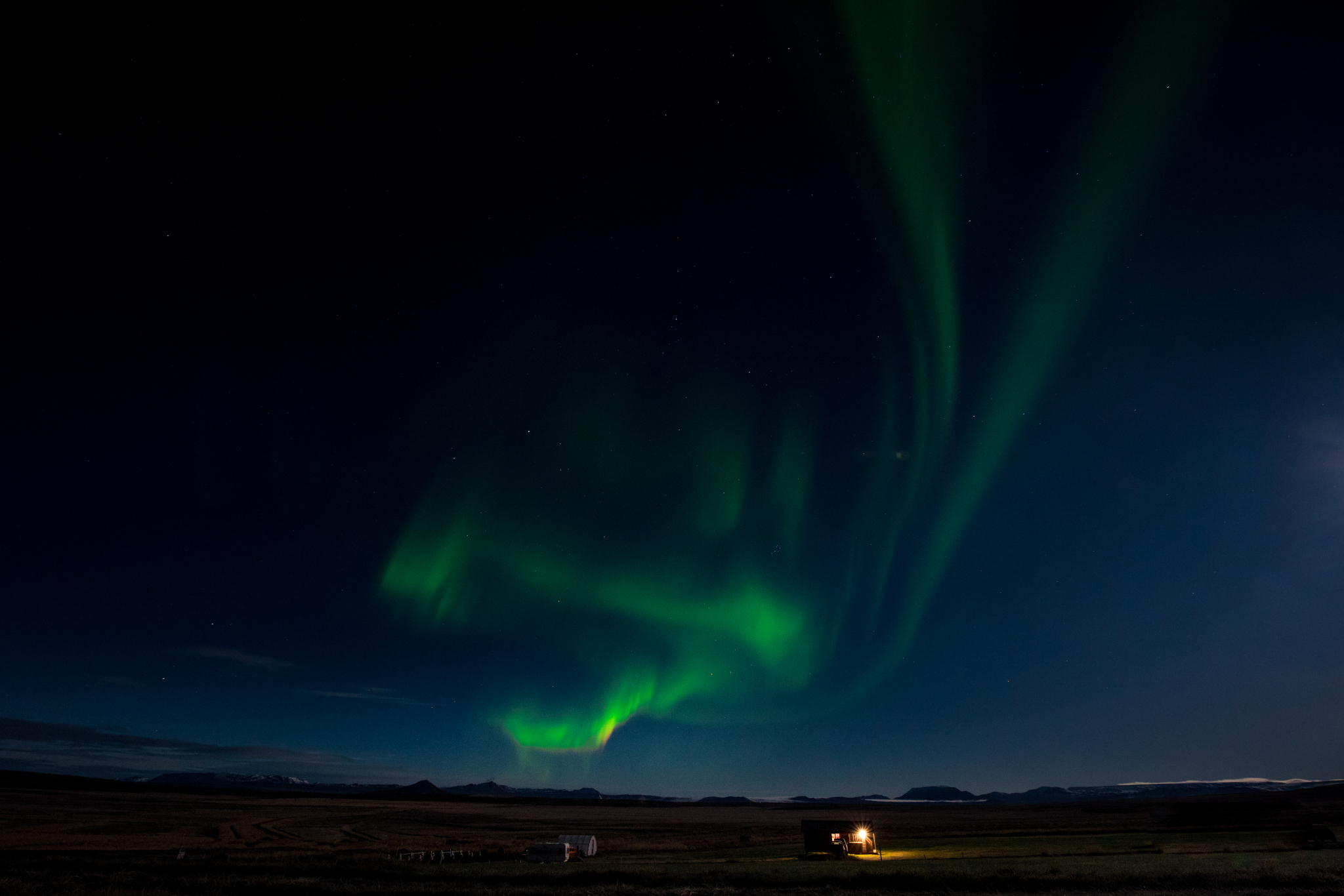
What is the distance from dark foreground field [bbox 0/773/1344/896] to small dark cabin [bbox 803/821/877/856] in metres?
1.79

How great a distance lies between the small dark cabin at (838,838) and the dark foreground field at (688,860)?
5.87 ft

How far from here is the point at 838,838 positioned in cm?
5203

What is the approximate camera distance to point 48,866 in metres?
44.8

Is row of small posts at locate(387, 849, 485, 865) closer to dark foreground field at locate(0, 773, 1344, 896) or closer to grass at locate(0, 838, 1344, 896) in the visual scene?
dark foreground field at locate(0, 773, 1344, 896)

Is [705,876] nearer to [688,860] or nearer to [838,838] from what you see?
[688,860]

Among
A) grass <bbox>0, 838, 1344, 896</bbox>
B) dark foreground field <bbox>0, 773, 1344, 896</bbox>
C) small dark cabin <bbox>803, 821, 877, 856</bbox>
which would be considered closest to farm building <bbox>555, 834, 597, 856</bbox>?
dark foreground field <bbox>0, 773, 1344, 896</bbox>

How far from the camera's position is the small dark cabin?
51.6 meters

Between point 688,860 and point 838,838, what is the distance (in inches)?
424

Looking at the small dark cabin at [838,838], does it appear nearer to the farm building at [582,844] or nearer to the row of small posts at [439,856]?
the farm building at [582,844]

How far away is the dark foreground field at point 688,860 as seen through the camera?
32750mm

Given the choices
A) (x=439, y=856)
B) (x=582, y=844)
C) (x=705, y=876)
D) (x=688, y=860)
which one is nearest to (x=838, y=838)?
(x=688, y=860)

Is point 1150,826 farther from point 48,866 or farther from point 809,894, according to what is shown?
point 48,866

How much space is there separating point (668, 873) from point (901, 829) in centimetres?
7961

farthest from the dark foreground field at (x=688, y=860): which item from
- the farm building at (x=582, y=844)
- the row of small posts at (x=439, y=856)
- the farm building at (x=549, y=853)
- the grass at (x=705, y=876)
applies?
the farm building at (x=549, y=853)
